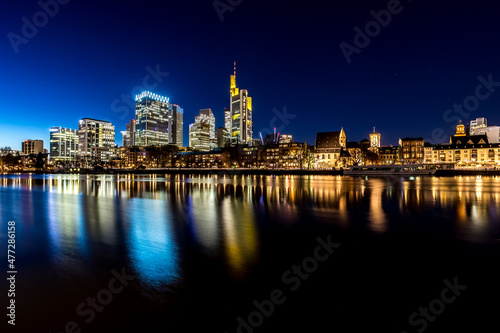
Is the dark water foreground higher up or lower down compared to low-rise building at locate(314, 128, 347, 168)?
lower down

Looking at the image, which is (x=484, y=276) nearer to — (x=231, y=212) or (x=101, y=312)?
(x=101, y=312)

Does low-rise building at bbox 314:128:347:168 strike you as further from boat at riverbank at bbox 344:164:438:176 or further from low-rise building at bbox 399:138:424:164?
boat at riverbank at bbox 344:164:438:176

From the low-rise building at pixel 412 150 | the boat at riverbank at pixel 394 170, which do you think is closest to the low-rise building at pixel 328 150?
the low-rise building at pixel 412 150

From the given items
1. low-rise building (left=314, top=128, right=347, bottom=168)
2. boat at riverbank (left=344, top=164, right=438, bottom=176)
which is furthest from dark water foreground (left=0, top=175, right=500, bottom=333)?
low-rise building (left=314, top=128, right=347, bottom=168)

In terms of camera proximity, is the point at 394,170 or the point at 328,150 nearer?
the point at 394,170

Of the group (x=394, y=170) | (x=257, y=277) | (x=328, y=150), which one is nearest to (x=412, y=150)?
(x=328, y=150)

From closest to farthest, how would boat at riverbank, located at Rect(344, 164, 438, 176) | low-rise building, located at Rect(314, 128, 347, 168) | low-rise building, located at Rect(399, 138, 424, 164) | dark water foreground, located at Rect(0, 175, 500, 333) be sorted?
dark water foreground, located at Rect(0, 175, 500, 333)
boat at riverbank, located at Rect(344, 164, 438, 176)
low-rise building, located at Rect(399, 138, 424, 164)
low-rise building, located at Rect(314, 128, 347, 168)

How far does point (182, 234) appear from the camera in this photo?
10.6 meters

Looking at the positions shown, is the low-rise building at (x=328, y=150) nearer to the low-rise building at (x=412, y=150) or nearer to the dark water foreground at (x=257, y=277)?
the low-rise building at (x=412, y=150)

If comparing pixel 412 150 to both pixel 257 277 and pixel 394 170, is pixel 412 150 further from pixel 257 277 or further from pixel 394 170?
pixel 257 277

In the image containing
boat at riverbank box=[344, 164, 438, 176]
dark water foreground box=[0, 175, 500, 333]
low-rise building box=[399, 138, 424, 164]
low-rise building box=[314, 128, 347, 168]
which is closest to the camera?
dark water foreground box=[0, 175, 500, 333]

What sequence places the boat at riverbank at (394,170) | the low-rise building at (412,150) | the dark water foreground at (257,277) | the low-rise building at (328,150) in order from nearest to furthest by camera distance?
the dark water foreground at (257,277)
the boat at riverbank at (394,170)
the low-rise building at (412,150)
the low-rise building at (328,150)

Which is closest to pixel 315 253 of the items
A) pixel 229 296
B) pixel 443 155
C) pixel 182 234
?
pixel 229 296

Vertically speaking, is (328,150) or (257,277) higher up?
(328,150)
